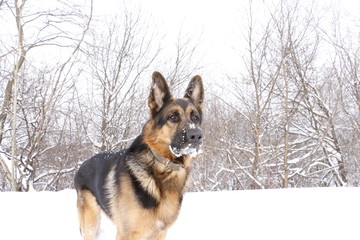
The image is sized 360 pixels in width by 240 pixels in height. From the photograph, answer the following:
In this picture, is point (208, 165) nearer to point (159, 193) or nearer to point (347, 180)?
point (347, 180)

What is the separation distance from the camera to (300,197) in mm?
5234

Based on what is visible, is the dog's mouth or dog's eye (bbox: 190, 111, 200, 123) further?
dog's eye (bbox: 190, 111, 200, 123)

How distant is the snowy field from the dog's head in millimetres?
1566

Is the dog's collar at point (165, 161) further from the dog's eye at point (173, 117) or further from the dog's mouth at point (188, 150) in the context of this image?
the dog's eye at point (173, 117)

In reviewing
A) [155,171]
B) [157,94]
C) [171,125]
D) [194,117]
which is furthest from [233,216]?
[157,94]

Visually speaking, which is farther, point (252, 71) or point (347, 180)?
point (347, 180)

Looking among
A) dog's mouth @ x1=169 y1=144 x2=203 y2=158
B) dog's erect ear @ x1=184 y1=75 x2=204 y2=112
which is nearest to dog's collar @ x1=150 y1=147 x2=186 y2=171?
dog's mouth @ x1=169 y1=144 x2=203 y2=158

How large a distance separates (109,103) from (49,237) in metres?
8.22

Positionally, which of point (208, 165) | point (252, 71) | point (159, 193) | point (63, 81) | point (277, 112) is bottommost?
point (208, 165)

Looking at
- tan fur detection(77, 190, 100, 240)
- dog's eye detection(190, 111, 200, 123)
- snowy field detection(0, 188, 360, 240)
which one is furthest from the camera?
snowy field detection(0, 188, 360, 240)

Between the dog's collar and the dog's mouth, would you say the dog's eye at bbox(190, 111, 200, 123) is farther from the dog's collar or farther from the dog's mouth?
the dog's collar

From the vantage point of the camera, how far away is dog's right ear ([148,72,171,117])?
317 centimetres

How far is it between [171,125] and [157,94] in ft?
1.36

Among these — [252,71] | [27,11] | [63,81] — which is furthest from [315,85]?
[27,11]
